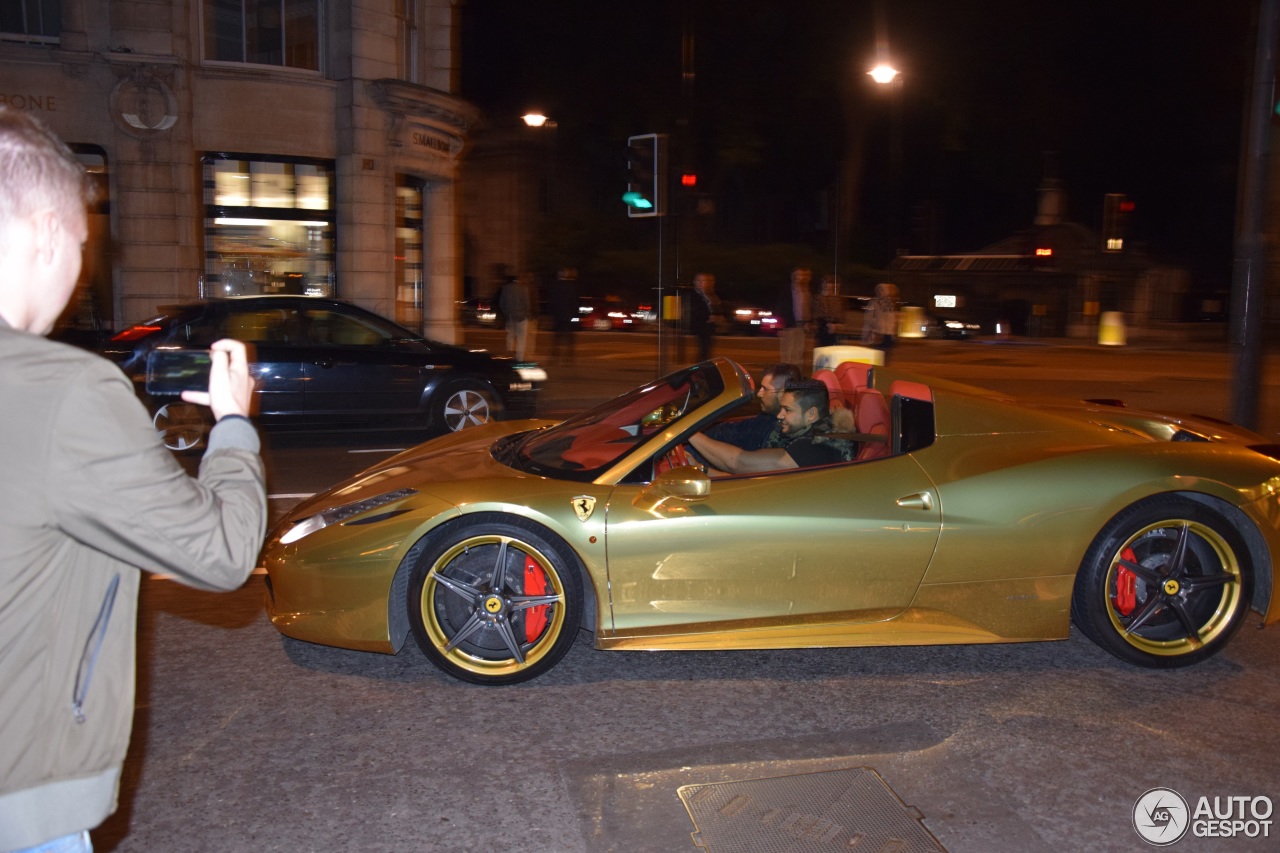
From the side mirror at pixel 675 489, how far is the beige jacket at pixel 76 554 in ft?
9.04

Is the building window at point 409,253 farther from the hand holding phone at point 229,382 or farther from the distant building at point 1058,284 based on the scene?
the distant building at point 1058,284

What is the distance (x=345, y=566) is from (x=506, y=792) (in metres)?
1.32

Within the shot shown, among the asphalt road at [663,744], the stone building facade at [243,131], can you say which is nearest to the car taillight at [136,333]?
the asphalt road at [663,744]

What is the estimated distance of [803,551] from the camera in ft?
15.2

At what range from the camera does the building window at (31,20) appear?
1797 centimetres

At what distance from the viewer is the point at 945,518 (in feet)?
15.6

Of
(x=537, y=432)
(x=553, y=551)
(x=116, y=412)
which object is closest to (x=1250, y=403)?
(x=537, y=432)

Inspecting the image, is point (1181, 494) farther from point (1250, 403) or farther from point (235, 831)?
point (1250, 403)

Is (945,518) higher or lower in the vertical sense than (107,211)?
lower

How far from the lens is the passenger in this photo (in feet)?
18.9

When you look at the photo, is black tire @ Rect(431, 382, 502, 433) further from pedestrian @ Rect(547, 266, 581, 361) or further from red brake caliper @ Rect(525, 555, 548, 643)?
red brake caliper @ Rect(525, 555, 548, 643)

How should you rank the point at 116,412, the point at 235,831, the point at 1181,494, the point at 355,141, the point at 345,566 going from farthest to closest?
the point at 355,141 < the point at 1181,494 < the point at 345,566 < the point at 235,831 < the point at 116,412

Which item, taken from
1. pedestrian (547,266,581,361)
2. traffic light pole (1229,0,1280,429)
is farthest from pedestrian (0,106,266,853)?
pedestrian (547,266,581,361)

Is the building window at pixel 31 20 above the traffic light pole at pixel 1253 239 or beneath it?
above
